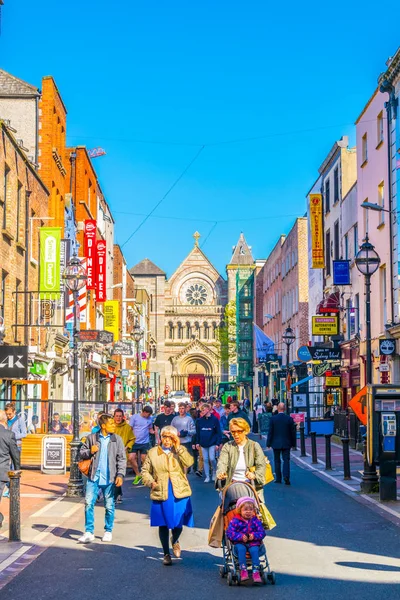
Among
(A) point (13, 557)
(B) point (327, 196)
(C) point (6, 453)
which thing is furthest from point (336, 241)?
(A) point (13, 557)

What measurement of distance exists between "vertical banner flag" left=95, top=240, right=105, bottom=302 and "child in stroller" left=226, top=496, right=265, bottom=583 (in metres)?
33.6

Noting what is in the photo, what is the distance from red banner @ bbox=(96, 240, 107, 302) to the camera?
41.6m

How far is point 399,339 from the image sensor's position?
26156mm

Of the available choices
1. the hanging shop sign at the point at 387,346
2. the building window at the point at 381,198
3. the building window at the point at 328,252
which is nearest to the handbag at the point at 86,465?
the hanging shop sign at the point at 387,346

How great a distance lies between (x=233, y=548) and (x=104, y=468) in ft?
8.94

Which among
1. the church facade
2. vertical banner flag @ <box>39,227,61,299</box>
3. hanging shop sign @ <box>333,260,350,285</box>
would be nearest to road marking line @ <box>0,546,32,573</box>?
vertical banner flag @ <box>39,227,61,299</box>

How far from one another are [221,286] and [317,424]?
2939 inches

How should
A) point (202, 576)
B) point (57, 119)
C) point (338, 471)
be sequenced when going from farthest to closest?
1. point (57, 119)
2. point (338, 471)
3. point (202, 576)

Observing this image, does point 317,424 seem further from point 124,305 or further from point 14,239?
point 124,305

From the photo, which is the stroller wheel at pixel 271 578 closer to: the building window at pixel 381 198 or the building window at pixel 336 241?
the building window at pixel 381 198

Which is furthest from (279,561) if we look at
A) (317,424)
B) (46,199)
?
(46,199)

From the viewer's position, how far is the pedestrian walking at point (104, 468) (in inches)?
420

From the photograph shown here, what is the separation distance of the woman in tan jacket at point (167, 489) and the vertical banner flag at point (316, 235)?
1240 inches

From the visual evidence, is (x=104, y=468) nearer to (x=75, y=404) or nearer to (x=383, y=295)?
(x=75, y=404)
